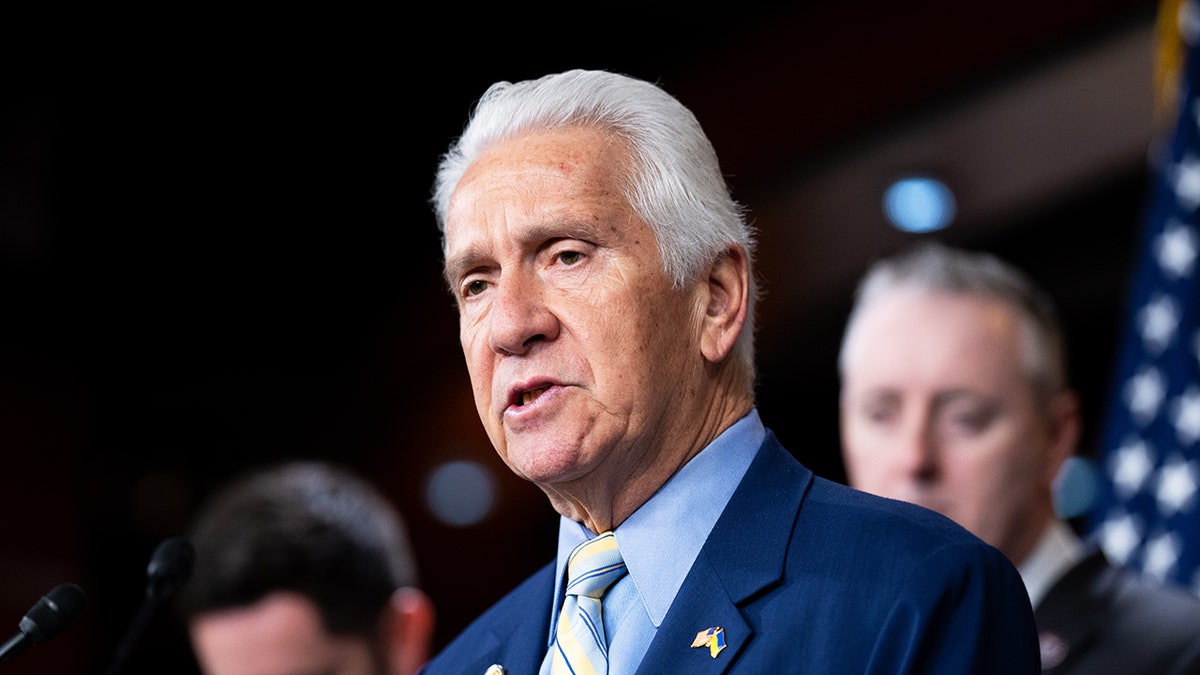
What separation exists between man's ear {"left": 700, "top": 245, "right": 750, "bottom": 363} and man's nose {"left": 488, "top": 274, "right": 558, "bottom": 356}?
8.0 inches

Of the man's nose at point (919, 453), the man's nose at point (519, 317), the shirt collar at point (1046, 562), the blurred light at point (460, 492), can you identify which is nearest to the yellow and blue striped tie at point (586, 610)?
the man's nose at point (519, 317)

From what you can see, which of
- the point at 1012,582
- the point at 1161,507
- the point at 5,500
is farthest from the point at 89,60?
the point at 1012,582

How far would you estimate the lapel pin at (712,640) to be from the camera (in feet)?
4.54

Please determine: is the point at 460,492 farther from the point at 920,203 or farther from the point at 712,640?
the point at 712,640

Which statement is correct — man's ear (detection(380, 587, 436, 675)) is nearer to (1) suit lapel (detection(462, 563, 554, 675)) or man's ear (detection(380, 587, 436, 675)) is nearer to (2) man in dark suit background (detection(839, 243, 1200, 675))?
(2) man in dark suit background (detection(839, 243, 1200, 675))

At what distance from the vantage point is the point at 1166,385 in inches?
141

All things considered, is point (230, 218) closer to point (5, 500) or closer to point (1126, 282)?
point (5, 500)

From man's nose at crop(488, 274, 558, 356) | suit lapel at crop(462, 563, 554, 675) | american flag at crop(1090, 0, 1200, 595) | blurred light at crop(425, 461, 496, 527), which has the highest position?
man's nose at crop(488, 274, 558, 356)

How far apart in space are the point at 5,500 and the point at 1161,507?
5498mm

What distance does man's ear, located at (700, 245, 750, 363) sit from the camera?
1636 millimetres

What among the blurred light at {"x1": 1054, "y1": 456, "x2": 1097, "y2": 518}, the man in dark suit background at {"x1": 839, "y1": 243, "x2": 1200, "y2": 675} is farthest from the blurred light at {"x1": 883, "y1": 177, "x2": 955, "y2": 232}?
the blurred light at {"x1": 1054, "y1": 456, "x2": 1097, "y2": 518}

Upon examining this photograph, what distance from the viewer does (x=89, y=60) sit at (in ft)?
22.3

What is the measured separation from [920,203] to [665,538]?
6.35 meters

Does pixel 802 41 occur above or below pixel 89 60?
below
